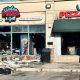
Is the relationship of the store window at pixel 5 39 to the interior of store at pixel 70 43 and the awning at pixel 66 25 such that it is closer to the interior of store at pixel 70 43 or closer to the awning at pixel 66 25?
the awning at pixel 66 25

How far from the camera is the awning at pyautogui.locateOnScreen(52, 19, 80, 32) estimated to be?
95.5 ft

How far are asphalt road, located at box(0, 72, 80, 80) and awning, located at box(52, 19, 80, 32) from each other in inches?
272

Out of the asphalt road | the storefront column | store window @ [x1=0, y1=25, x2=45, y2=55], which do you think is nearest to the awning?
the storefront column

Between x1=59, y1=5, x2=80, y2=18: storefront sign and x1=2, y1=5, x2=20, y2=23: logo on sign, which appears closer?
x1=59, y1=5, x2=80, y2=18: storefront sign

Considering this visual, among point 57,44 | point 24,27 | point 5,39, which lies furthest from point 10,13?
point 57,44

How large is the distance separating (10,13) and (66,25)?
199 inches

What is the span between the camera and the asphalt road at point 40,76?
20.6 m

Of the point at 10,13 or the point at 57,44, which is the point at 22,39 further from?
the point at 57,44

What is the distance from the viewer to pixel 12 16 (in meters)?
31.4

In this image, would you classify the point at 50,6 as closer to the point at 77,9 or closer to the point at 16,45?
the point at 77,9

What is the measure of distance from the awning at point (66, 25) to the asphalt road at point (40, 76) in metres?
6.92

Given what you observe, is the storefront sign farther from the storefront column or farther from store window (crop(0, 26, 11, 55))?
store window (crop(0, 26, 11, 55))

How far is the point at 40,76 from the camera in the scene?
21.6m


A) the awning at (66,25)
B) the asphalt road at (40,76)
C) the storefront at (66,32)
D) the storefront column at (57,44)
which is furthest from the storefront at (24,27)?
the asphalt road at (40,76)
